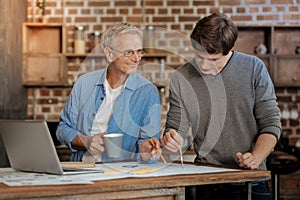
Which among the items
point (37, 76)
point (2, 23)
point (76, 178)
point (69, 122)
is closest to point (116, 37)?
point (69, 122)

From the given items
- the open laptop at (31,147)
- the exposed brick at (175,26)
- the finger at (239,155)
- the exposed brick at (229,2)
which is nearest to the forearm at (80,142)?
the open laptop at (31,147)

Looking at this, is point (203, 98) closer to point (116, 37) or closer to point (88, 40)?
point (116, 37)

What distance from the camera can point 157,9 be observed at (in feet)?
19.9

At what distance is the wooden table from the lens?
6.92ft

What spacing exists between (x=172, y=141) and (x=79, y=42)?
3305mm

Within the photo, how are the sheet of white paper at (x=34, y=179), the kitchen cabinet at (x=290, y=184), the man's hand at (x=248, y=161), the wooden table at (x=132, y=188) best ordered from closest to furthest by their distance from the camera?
the wooden table at (x=132, y=188) → the sheet of white paper at (x=34, y=179) → the man's hand at (x=248, y=161) → the kitchen cabinet at (x=290, y=184)

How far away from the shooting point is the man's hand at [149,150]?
2803 millimetres

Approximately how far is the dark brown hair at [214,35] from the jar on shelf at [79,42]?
10.6 feet

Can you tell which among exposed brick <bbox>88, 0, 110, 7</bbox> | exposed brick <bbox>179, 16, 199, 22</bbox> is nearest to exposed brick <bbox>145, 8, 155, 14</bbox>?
exposed brick <bbox>179, 16, 199, 22</bbox>

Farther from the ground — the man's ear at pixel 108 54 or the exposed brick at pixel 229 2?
the exposed brick at pixel 229 2

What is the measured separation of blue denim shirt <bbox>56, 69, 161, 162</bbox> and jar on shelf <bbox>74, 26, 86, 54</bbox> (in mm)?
2930

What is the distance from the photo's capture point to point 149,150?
112 inches

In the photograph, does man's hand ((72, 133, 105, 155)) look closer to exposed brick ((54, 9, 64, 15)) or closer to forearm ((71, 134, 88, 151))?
forearm ((71, 134, 88, 151))

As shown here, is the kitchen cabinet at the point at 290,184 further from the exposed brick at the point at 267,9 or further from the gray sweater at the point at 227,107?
the gray sweater at the point at 227,107
